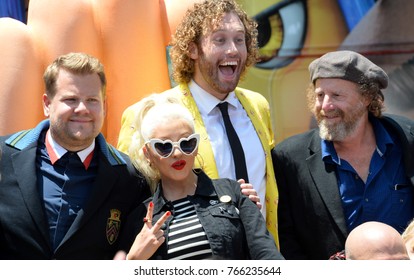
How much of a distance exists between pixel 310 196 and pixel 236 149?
0.41 metres

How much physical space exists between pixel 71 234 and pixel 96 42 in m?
1.60

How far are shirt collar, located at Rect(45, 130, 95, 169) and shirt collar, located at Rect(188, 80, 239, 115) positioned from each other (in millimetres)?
675

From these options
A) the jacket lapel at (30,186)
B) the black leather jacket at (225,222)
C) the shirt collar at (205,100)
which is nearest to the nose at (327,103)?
the shirt collar at (205,100)

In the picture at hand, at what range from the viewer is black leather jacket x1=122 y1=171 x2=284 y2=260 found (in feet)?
9.49

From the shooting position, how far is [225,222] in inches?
116

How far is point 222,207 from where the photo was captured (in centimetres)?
299

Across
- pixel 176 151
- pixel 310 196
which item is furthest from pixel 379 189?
pixel 176 151

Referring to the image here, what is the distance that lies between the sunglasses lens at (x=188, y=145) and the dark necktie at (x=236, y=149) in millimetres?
518

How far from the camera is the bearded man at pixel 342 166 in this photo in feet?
11.6

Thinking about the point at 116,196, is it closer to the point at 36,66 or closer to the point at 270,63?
the point at 36,66

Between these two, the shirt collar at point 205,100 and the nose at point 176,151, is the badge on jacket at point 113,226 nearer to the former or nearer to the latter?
the nose at point 176,151

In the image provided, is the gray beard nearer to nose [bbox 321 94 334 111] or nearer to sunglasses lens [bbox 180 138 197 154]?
nose [bbox 321 94 334 111]

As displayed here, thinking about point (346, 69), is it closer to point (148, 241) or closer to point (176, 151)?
point (176, 151)

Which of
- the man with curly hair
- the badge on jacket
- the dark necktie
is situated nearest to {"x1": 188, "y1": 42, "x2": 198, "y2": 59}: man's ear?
the man with curly hair
